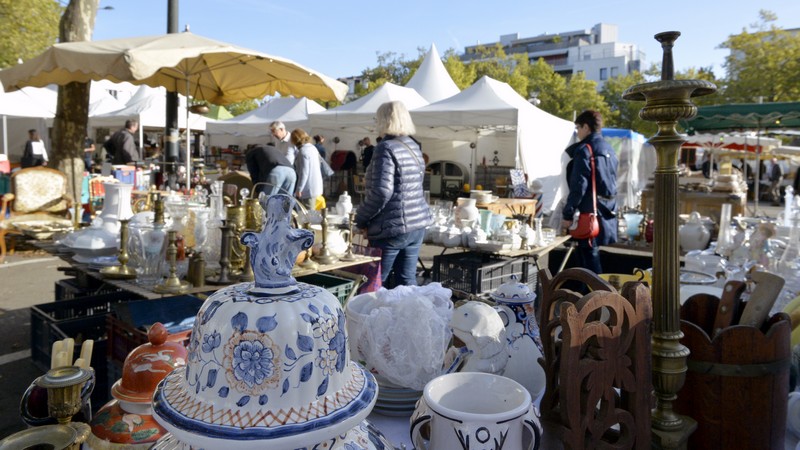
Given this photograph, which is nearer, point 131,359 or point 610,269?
point 131,359

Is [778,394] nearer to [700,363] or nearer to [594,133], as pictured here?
[700,363]

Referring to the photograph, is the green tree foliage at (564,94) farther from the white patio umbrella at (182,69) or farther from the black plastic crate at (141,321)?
the black plastic crate at (141,321)

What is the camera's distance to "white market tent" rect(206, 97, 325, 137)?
15617 millimetres

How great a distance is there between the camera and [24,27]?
12.1 meters

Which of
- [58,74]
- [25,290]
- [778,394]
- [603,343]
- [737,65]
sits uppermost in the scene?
[737,65]

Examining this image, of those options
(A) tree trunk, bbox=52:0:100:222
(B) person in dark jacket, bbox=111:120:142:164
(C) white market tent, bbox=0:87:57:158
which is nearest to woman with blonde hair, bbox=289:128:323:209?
(A) tree trunk, bbox=52:0:100:222

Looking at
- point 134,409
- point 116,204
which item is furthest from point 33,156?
point 134,409

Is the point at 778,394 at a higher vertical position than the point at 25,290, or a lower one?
higher

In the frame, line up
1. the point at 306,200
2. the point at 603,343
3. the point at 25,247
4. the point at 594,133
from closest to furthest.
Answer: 1. the point at 603,343
2. the point at 594,133
3. the point at 306,200
4. the point at 25,247

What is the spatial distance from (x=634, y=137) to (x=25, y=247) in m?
14.9

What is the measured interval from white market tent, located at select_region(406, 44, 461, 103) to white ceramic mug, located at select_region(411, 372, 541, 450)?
43.2 feet

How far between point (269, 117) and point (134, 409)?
16.2 meters

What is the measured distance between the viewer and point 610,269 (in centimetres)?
500

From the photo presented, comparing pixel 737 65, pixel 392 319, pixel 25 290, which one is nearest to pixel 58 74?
pixel 25 290
